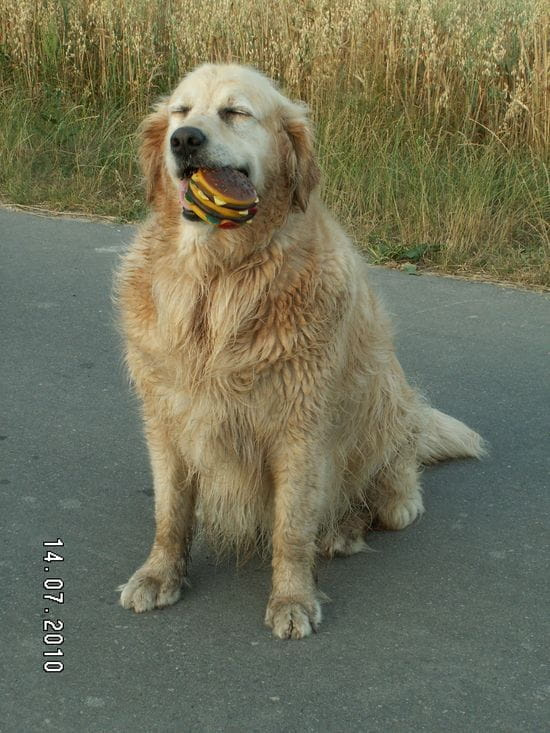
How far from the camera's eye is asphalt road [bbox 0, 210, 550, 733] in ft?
10.2

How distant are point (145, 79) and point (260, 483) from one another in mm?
6069

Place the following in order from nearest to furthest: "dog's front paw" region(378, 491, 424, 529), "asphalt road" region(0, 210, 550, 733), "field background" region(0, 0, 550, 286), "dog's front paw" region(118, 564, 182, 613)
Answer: "asphalt road" region(0, 210, 550, 733), "dog's front paw" region(118, 564, 182, 613), "dog's front paw" region(378, 491, 424, 529), "field background" region(0, 0, 550, 286)

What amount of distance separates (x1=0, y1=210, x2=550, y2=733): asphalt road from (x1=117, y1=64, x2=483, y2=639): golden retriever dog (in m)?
0.17

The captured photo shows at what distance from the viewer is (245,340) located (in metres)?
3.55

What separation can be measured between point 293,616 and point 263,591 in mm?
291

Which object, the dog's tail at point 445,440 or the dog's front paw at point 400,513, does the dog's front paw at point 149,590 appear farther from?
the dog's tail at point 445,440

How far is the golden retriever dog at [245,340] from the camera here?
11.6ft

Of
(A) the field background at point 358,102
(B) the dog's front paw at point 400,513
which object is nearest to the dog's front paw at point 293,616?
(B) the dog's front paw at point 400,513

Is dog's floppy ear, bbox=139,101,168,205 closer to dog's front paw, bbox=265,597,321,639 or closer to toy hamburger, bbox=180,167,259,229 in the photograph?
toy hamburger, bbox=180,167,259,229

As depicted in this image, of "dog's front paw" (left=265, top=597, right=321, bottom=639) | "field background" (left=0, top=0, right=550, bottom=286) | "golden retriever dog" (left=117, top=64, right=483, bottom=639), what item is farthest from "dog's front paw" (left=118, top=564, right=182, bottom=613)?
"field background" (left=0, top=0, right=550, bottom=286)

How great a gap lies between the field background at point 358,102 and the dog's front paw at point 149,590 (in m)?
3.76

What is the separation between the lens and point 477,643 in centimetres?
343

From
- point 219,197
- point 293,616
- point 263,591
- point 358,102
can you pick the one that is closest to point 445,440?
point 263,591

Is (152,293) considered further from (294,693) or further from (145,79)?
(145,79)
